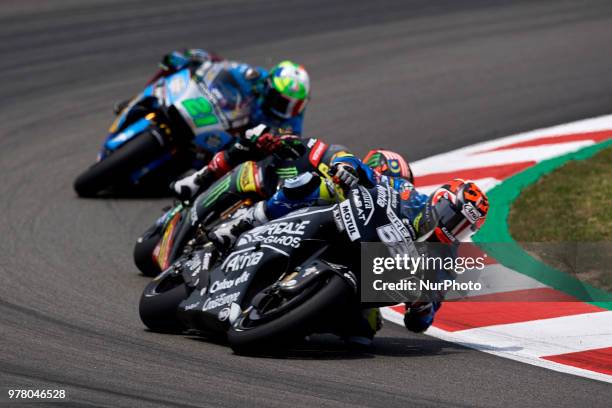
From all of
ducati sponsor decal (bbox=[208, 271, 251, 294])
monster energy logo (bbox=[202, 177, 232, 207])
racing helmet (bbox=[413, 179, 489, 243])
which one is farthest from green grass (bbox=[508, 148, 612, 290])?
ducati sponsor decal (bbox=[208, 271, 251, 294])

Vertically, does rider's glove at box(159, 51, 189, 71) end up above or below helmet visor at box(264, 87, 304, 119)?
above

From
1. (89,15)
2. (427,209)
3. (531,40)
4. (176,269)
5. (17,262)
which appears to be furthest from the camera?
(89,15)

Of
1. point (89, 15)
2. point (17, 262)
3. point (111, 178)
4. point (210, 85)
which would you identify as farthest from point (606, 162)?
point (89, 15)

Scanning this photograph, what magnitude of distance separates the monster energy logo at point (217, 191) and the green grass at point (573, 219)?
8.49 feet

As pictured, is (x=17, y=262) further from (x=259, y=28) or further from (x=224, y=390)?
(x=259, y=28)

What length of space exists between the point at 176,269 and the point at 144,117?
4.75 metres

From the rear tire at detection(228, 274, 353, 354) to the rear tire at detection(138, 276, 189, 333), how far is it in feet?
3.17

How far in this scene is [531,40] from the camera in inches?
723

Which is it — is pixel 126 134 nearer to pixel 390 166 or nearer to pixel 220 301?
pixel 390 166

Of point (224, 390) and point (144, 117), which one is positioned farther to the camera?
point (144, 117)

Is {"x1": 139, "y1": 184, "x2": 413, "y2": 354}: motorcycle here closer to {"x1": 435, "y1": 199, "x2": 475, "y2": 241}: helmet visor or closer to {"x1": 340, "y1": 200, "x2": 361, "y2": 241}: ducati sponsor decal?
{"x1": 340, "y1": 200, "x2": 361, "y2": 241}: ducati sponsor decal

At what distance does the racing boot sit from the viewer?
798cm

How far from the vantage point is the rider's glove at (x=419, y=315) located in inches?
303

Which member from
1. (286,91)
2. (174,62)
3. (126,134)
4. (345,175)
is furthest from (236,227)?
(174,62)
